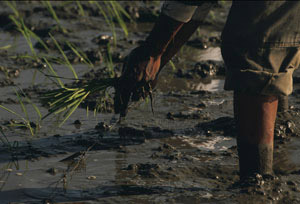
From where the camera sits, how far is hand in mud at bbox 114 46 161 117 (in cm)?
266

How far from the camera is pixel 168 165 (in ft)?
9.80

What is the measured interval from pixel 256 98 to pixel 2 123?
1.51 metres

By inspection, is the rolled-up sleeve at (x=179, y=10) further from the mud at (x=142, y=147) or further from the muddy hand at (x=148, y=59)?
the mud at (x=142, y=147)

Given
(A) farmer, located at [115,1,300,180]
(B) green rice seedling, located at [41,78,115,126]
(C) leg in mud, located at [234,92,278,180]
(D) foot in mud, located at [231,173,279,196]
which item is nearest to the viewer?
(A) farmer, located at [115,1,300,180]

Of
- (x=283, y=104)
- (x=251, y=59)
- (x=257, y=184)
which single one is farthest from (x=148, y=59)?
(x=283, y=104)

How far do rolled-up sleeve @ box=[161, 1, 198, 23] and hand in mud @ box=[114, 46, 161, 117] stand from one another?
19 cm

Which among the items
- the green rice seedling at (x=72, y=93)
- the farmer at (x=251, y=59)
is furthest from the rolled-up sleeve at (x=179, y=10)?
the green rice seedling at (x=72, y=93)

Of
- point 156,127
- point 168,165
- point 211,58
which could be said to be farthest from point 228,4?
point 168,165

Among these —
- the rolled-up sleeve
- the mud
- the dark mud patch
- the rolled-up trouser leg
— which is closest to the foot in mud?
the mud

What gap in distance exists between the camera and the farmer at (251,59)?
2.40m

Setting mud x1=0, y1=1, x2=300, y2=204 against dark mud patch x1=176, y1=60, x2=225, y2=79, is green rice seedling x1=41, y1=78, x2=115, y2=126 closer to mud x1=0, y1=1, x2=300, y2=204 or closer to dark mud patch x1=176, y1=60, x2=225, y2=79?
mud x1=0, y1=1, x2=300, y2=204

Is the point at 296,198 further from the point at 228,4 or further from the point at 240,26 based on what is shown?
the point at 228,4

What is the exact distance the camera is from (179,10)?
2.53 m

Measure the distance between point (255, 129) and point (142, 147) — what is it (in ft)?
2.68
